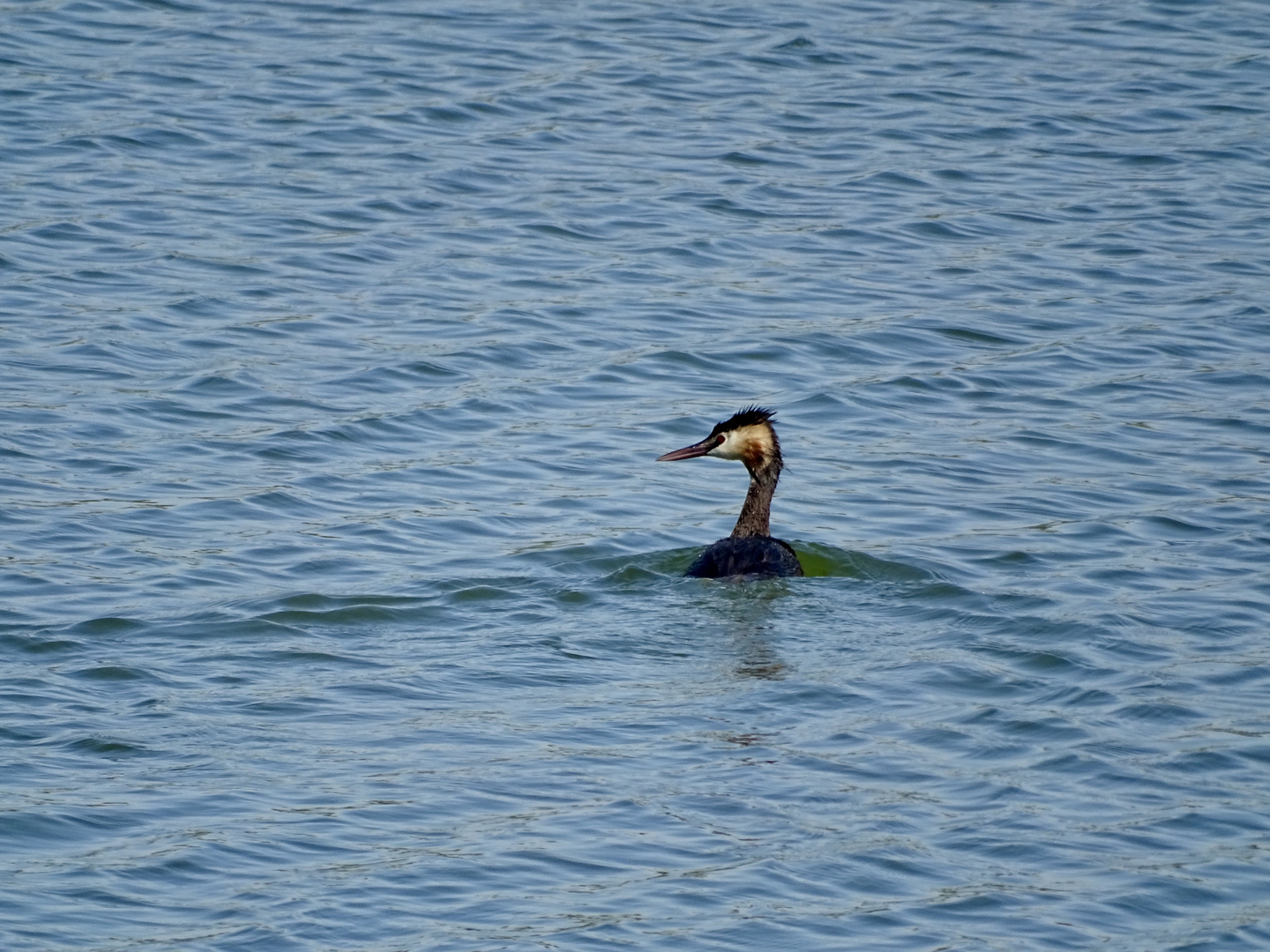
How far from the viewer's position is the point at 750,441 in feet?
36.1

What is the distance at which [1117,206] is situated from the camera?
17.4 metres

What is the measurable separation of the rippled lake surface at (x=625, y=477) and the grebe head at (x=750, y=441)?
0.56 meters

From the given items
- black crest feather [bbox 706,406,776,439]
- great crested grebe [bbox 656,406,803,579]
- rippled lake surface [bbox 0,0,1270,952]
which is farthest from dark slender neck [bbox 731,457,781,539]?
rippled lake surface [bbox 0,0,1270,952]

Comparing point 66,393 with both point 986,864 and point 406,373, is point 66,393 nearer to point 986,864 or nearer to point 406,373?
point 406,373

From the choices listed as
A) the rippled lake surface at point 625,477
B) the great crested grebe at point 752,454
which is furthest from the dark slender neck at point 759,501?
the rippled lake surface at point 625,477

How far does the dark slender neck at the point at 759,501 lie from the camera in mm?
10906

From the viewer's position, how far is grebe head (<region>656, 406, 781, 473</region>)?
11.0 meters

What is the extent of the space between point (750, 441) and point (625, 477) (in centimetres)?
112

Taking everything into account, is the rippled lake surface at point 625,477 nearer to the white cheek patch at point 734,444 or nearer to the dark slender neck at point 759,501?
the dark slender neck at point 759,501

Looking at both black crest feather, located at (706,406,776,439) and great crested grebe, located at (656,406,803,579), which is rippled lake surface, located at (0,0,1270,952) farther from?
black crest feather, located at (706,406,776,439)

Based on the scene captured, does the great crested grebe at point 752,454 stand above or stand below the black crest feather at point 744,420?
below

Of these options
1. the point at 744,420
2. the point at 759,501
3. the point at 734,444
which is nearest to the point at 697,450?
the point at 734,444

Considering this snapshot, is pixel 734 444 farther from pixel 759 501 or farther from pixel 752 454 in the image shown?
pixel 759 501

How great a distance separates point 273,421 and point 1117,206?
8536 millimetres
